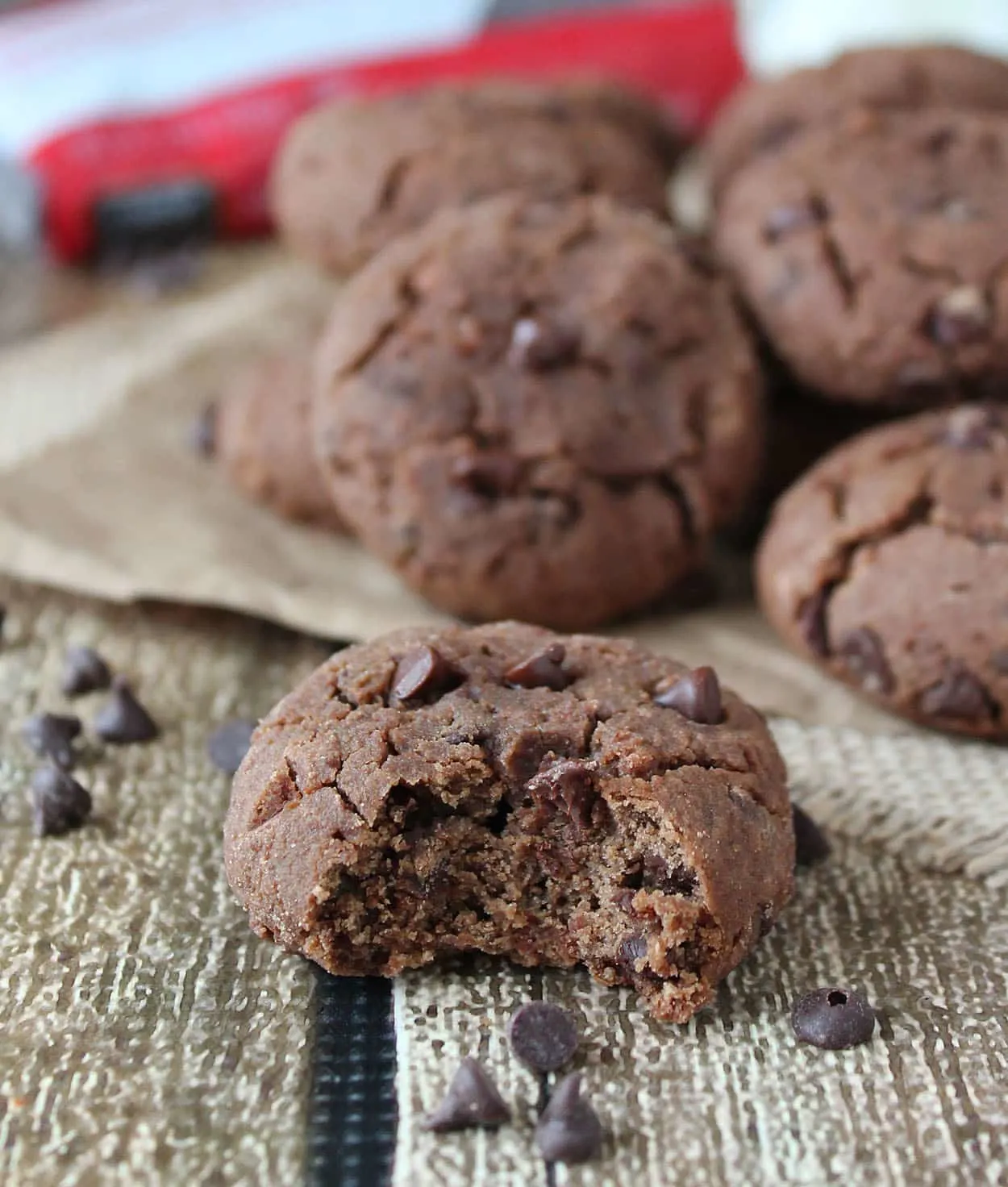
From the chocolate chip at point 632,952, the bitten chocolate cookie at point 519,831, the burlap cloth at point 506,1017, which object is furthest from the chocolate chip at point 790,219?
the chocolate chip at point 632,952

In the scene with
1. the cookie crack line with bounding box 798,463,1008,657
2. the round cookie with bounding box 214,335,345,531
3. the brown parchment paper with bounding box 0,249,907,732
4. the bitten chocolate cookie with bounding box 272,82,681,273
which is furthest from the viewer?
the bitten chocolate cookie with bounding box 272,82,681,273

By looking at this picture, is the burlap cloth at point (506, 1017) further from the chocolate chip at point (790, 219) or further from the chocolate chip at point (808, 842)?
the chocolate chip at point (790, 219)

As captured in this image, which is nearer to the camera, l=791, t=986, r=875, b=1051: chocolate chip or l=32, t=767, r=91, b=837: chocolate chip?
l=791, t=986, r=875, b=1051: chocolate chip

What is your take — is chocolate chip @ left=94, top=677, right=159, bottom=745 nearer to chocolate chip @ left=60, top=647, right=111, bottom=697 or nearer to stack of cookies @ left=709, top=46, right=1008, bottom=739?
chocolate chip @ left=60, top=647, right=111, bottom=697

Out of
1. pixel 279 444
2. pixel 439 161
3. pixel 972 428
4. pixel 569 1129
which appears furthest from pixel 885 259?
pixel 569 1129

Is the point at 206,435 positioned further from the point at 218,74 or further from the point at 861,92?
the point at 218,74

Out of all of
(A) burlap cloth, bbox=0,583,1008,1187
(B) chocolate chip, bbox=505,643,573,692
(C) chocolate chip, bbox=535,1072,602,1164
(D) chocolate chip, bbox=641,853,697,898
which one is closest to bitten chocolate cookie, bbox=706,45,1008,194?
(A) burlap cloth, bbox=0,583,1008,1187

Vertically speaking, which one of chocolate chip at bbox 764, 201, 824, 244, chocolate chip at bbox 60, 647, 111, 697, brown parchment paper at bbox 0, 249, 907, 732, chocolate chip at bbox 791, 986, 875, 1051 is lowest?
brown parchment paper at bbox 0, 249, 907, 732
